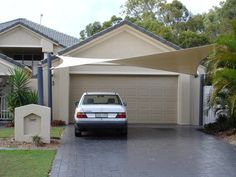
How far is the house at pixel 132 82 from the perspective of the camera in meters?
22.0

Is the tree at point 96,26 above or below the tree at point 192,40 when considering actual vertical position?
above

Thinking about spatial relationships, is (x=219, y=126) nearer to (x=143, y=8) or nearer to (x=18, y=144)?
(x=18, y=144)

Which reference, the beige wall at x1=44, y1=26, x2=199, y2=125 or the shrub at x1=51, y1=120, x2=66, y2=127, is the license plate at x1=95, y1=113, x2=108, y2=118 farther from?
the beige wall at x1=44, y1=26, x2=199, y2=125

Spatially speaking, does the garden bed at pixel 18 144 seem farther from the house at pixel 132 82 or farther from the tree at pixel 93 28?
the tree at pixel 93 28

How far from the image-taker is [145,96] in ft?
74.5

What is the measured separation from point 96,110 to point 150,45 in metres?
7.11

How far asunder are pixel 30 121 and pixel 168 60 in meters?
5.28

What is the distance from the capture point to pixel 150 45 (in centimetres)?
2219

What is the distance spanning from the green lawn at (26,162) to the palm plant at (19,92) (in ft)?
27.3

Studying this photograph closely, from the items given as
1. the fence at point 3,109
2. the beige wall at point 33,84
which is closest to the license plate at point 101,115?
the beige wall at point 33,84

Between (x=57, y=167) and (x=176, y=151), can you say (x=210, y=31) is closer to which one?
(x=176, y=151)

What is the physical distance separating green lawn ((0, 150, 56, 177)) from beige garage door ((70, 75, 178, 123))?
10.1 meters

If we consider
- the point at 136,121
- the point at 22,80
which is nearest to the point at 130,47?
the point at 136,121

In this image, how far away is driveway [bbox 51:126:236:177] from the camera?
402 inches
